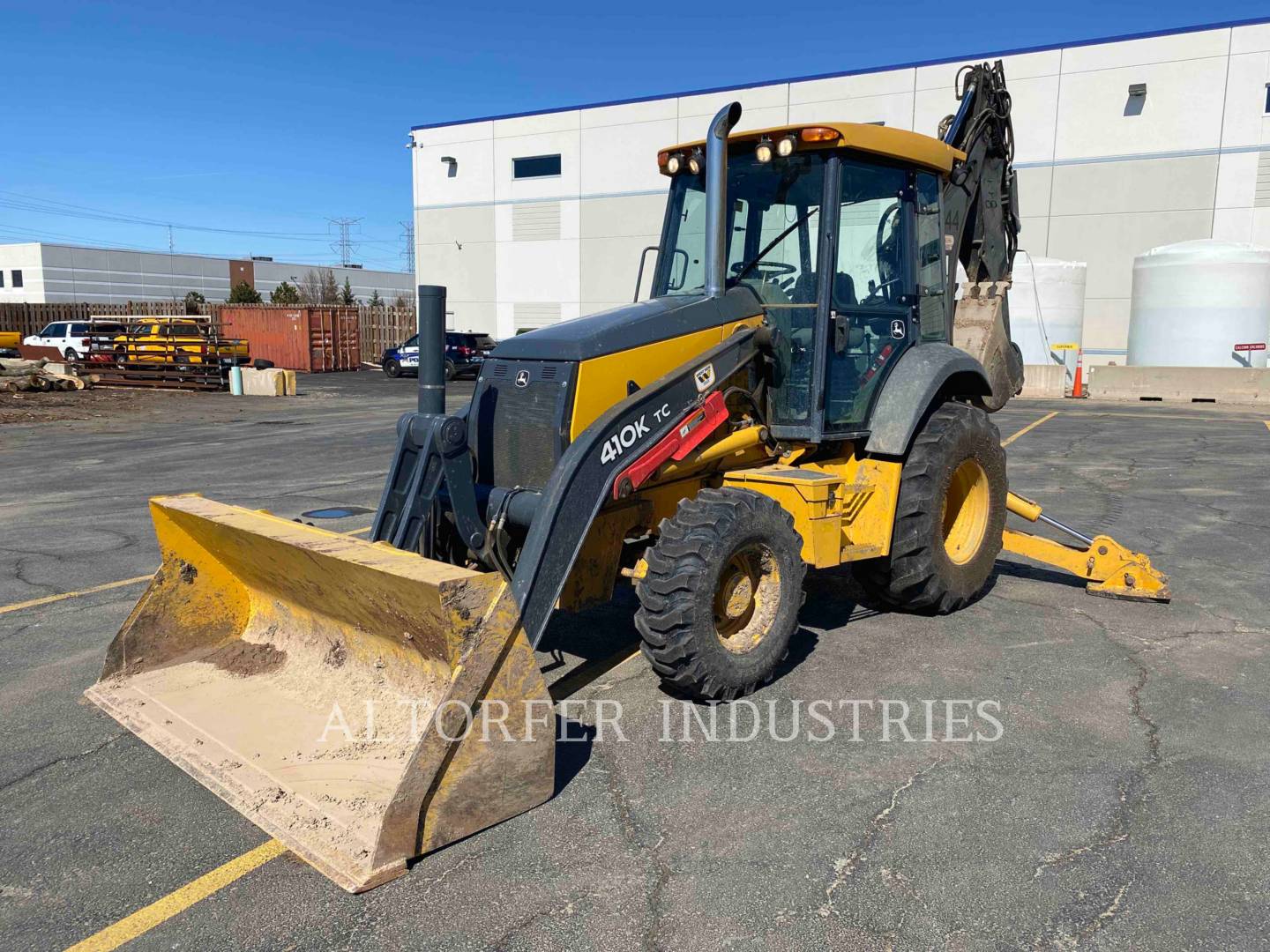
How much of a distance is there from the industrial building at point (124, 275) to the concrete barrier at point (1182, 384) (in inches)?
2127

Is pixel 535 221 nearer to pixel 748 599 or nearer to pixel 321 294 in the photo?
pixel 748 599

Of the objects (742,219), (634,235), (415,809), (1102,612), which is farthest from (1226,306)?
(415,809)

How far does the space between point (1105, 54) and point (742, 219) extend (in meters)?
25.9

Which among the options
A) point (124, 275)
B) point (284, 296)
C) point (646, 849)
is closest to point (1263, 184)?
point (646, 849)

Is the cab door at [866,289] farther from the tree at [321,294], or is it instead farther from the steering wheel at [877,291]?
the tree at [321,294]

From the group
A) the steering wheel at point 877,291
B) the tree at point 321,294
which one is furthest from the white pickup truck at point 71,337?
the steering wheel at point 877,291

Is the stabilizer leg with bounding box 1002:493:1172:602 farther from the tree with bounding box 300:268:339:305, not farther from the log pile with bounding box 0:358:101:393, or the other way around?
the tree with bounding box 300:268:339:305

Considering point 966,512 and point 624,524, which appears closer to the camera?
point 624,524

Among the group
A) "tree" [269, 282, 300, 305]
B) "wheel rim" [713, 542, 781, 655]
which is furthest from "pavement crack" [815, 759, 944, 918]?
"tree" [269, 282, 300, 305]

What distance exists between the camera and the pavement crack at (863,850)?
308 cm

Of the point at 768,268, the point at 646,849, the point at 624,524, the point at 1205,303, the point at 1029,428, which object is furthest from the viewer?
the point at 1205,303

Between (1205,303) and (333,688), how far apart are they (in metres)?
24.6

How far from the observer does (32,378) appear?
2323 cm

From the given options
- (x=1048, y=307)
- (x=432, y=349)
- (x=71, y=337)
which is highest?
(x=1048, y=307)
